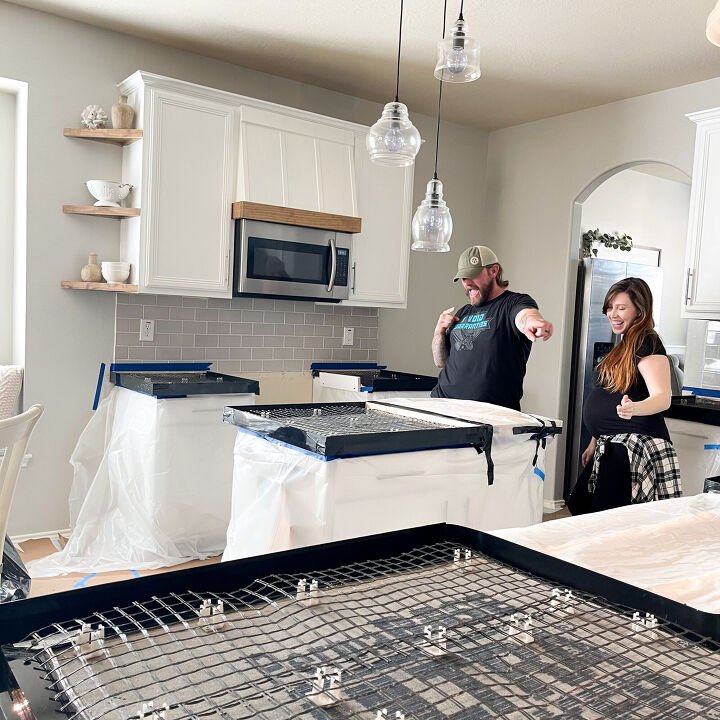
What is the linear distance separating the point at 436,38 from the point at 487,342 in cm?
168

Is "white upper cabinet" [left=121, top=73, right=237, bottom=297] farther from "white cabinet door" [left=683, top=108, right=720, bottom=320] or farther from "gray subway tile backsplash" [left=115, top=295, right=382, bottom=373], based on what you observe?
"white cabinet door" [left=683, top=108, right=720, bottom=320]

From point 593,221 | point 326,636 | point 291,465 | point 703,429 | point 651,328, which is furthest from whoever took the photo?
point 593,221

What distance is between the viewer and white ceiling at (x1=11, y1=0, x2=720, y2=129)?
3.29 metres

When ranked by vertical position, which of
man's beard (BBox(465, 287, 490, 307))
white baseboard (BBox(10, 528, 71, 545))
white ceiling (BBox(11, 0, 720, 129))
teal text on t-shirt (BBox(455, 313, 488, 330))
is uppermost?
white ceiling (BBox(11, 0, 720, 129))

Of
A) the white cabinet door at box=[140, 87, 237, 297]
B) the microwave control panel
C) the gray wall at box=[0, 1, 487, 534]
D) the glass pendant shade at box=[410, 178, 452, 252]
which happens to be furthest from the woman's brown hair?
the gray wall at box=[0, 1, 487, 534]

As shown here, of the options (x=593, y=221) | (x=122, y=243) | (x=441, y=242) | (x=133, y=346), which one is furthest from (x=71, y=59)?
(x=593, y=221)

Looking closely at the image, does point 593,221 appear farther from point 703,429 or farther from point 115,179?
point 115,179

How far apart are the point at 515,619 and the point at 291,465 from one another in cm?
131

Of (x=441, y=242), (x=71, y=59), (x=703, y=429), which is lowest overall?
(x=703, y=429)

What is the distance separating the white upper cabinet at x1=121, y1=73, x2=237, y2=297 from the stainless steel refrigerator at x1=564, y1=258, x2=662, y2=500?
2.45 m

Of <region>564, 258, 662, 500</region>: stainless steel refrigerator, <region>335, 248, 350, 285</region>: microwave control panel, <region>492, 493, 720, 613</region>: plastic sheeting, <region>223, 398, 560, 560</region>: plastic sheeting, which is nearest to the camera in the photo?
<region>492, 493, 720, 613</region>: plastic sheeting

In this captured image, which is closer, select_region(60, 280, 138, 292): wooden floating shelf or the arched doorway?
select_region(60, 280, 138, 292): wooden floating shelf

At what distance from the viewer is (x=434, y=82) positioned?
14.3 ft

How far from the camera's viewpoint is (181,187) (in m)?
3.60
